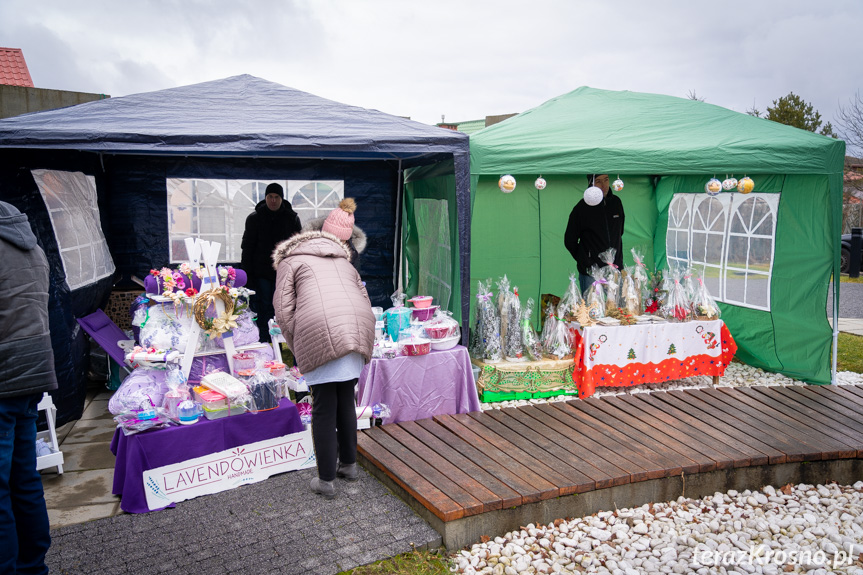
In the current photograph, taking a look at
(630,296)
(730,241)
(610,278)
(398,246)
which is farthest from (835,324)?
(398,246)

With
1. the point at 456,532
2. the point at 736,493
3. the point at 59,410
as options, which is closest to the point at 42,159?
the point at 59,410

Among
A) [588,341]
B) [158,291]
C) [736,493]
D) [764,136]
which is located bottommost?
[736,493]

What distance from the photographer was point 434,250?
18.4 ft

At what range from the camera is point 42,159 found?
4.36 m

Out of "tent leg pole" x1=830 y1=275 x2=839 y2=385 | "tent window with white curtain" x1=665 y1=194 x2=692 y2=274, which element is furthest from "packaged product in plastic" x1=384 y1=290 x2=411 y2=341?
"tent window with white curtain" x1=665 y1=194 x2=692 y2=274

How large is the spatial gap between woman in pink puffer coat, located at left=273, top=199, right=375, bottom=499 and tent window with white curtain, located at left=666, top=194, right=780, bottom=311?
4121mm

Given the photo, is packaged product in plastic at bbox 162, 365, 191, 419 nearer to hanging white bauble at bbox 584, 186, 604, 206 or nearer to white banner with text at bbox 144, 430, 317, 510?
white banner with text at bbox 144, 430, 317, 510

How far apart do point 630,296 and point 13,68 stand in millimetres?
13061

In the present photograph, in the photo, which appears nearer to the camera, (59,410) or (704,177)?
(59,410)

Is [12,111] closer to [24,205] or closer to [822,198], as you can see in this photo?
[24,205]

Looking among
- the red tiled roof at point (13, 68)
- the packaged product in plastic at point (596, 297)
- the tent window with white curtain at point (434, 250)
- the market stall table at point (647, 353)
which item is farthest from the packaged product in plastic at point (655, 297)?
the red tiled roof at point (13, 68)

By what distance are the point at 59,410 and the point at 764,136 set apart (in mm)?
5718

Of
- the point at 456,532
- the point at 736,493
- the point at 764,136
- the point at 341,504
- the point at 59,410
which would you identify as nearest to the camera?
the point at 456,532

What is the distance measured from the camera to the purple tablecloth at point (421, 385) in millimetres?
4124
